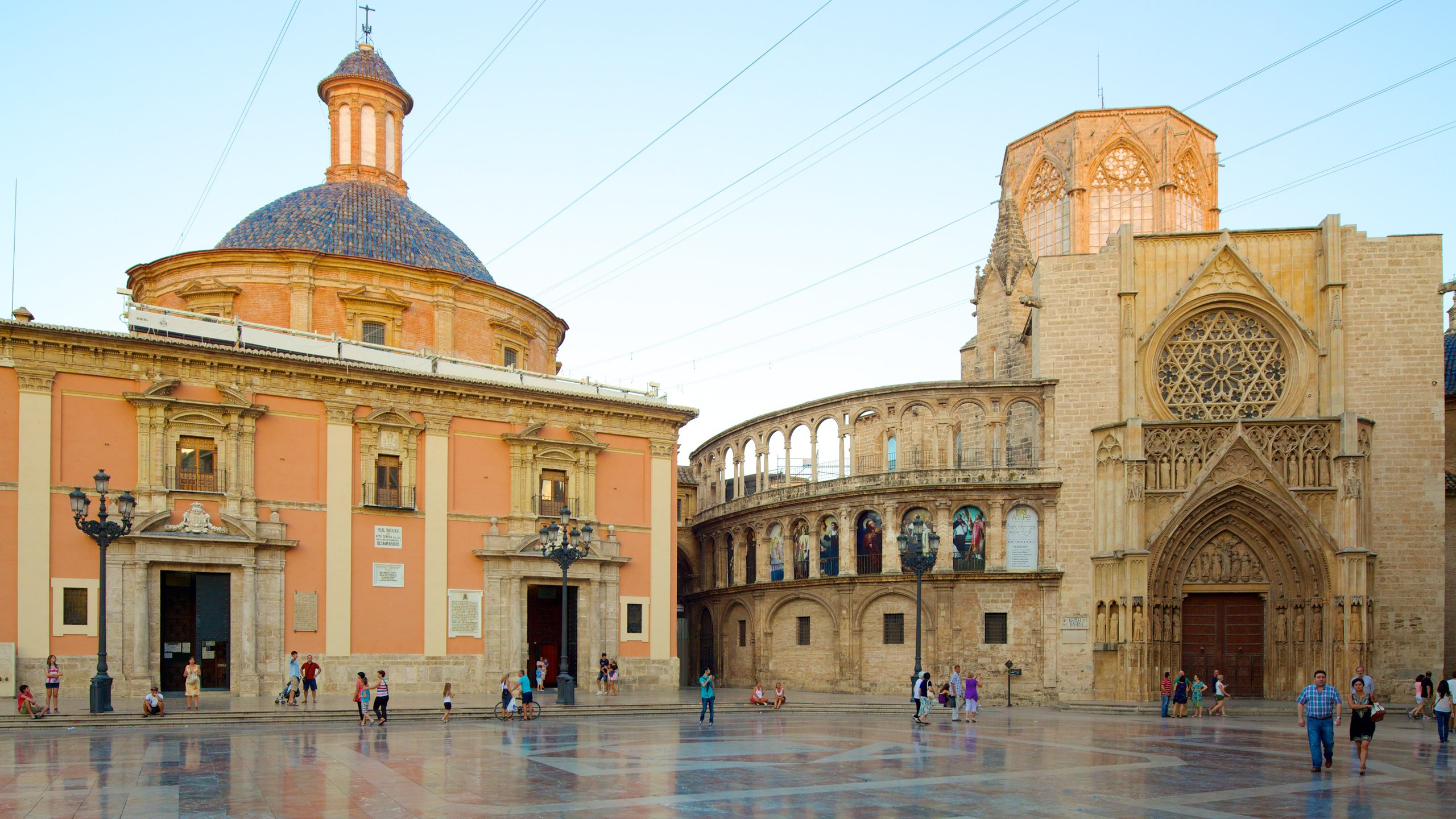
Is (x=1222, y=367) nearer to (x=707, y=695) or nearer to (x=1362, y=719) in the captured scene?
(x=707, y=695)

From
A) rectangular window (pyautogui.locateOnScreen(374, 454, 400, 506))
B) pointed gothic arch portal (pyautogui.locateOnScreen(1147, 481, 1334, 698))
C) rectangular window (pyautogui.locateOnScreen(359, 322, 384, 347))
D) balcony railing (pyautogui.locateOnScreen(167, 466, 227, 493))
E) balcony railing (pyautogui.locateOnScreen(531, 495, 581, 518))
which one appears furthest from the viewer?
rectangular window (pyautogui.locateOnScreen(359, 322, 384, 347))

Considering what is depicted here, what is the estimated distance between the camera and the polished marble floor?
13.1 m

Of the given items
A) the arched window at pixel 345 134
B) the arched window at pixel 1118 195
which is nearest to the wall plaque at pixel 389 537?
the arched window at pixel 345 134

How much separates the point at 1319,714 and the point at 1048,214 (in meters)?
36.4

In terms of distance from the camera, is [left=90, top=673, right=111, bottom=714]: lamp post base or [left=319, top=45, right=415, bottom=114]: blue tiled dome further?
[left=319, top=45, right=415, bottom=114]: blue tiled dome

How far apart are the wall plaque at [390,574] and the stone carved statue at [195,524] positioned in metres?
4.07

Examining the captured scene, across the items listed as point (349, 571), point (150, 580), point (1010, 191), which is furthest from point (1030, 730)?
point (1010, 191)

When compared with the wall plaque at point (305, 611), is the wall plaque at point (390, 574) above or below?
above

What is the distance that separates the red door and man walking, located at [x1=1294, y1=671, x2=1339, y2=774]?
65.1ft

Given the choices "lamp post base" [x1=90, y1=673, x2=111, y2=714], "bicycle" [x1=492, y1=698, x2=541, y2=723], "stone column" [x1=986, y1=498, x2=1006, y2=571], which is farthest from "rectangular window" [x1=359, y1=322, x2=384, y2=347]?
"stone column" [x1=986, y1=498, x2=1006, y2=571]

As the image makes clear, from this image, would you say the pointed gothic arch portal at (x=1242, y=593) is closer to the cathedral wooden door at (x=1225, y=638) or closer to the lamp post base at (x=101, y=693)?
the cathedral wooden door at (x=1225, y=638)

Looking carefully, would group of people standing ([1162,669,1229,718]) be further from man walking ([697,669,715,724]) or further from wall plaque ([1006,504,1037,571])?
man walking ([697,669,715,724])

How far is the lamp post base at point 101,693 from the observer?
77.1 ft

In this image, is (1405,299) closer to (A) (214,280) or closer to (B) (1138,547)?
(B) (1138,547)
